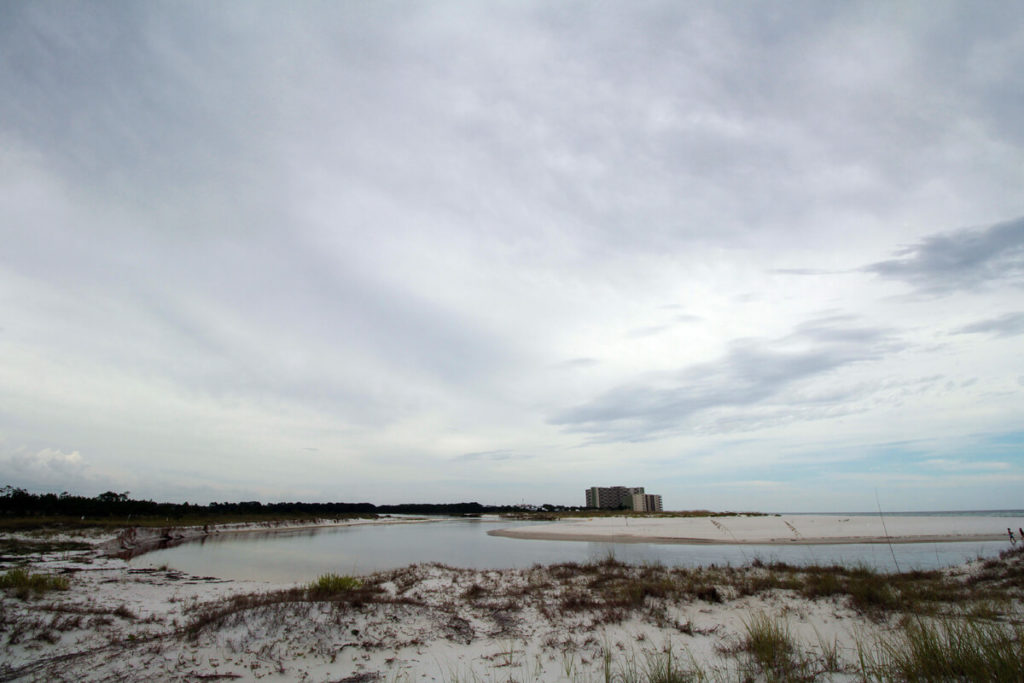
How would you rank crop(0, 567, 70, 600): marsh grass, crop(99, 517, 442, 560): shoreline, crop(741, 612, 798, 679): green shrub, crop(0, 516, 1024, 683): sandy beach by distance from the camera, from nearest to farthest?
crop(741, 612, 798, 679): green shrub < crop(0, 516, 1024, 683): sandy beach < crop(0, 567, 70, 600): marsh grass < crop(99, 517, 442, 560): shoreline

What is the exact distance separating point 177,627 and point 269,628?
275cm

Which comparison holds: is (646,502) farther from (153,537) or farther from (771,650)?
(771,650)

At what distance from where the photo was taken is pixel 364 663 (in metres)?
8.49

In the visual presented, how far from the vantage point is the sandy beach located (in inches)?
308

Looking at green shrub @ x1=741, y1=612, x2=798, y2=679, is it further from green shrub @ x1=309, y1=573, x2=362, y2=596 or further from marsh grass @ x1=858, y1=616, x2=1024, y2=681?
green shrub @ x1=309, y1=573, x2=362, y2=596

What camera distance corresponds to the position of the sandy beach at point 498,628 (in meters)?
7.83

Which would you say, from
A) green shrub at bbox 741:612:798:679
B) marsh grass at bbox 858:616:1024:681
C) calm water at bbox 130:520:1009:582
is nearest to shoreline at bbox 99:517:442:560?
calm water at bbox 130:520:1009:582

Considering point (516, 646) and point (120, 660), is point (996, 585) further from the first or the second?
point (120, 660)

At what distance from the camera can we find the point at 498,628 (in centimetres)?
1038

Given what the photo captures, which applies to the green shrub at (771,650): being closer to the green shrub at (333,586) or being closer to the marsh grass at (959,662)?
the marsh grass at (959,662)

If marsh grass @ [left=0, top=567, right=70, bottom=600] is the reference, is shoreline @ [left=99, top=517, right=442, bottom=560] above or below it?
below

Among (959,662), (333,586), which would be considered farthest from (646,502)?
(959,662)

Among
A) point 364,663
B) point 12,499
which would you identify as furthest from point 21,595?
point 12,499

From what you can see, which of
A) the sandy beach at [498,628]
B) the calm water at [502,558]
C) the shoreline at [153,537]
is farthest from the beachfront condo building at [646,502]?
the sandy beach at [498,628]
